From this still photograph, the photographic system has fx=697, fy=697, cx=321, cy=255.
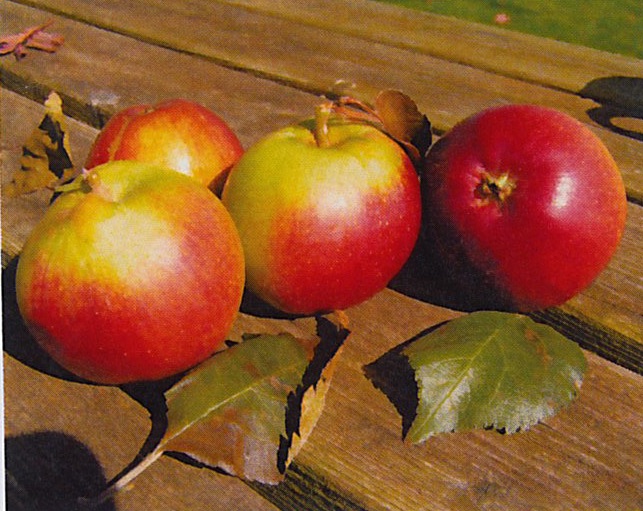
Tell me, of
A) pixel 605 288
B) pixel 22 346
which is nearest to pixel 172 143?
pixel 22 346

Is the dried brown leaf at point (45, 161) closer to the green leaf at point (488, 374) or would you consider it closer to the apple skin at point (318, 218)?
the apple skin at point (318, 218)

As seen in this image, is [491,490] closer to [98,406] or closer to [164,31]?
[98,406]

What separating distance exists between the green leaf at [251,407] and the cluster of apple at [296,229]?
0.04 meters

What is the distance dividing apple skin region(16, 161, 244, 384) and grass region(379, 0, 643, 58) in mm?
3307

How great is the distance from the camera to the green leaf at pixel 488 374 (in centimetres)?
77

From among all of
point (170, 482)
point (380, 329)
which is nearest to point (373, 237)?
point (380, 329)

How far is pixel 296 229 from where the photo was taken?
0.86m

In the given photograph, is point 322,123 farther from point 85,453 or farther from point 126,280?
point 85,453

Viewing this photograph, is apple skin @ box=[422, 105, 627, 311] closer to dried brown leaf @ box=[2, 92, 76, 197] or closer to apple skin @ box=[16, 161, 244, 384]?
apple skin @ box=[16, 161, 244, 384]

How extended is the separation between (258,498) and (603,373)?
17.6 inches

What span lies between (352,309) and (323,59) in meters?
0.92

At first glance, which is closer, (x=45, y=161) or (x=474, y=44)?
(x=45, y=161)

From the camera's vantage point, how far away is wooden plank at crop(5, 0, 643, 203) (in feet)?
4.93

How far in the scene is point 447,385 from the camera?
0.79 m
